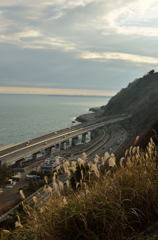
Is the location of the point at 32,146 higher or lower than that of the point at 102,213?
lower

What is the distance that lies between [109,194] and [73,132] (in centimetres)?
8923

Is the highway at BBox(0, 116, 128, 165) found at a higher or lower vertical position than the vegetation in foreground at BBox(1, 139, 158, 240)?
lower

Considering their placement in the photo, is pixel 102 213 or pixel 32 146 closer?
pixel 102 213

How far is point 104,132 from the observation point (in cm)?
12081

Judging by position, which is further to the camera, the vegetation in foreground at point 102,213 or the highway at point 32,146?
the highway at point 32,146

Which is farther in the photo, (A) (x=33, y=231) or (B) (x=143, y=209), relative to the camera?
(B) (x=143, y=209)

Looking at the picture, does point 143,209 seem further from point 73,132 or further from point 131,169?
point 73,132

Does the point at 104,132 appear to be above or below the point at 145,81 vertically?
below

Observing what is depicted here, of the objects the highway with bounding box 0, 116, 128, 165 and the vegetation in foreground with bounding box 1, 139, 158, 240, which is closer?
the vegetation in foreground with bounding box 1, 139, 158, 240

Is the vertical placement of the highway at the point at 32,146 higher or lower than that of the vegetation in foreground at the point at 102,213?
lower

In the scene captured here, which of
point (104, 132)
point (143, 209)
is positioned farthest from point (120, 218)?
point (104, 132)

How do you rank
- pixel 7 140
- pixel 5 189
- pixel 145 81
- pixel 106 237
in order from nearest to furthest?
pixel 106 237
pixel 5 189
pixel 7 140
pixel 145 81

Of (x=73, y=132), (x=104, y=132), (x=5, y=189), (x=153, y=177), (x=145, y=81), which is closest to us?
(x=153, y=177)

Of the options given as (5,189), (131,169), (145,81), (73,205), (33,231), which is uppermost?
(145,81)
